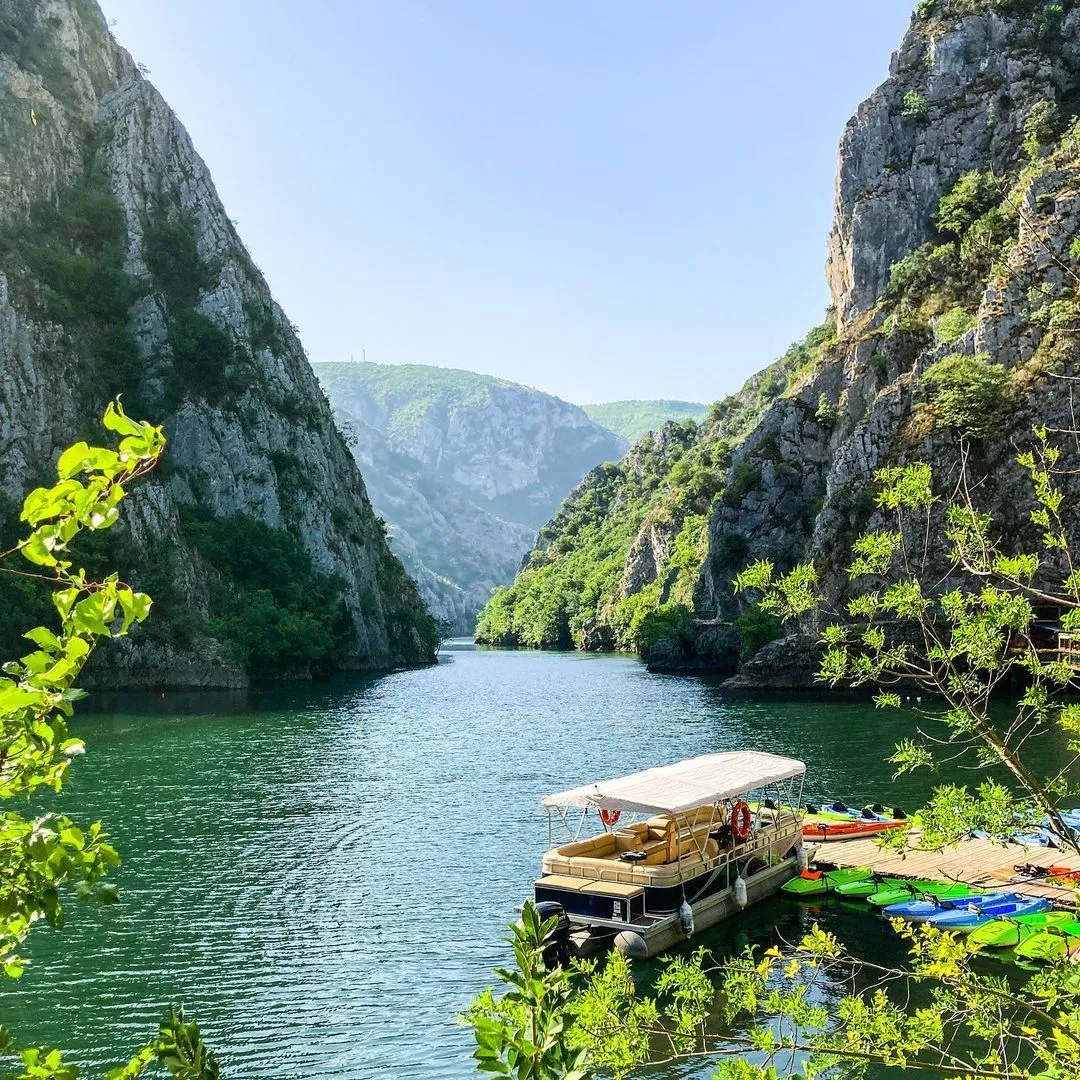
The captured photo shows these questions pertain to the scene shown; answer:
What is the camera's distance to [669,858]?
2839 centimetres

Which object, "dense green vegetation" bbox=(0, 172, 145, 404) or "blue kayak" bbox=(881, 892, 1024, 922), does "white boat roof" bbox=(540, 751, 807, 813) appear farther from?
"dense green vegetation" bbox=(0, 172, 145, 404)

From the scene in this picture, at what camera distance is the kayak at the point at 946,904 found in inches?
1051

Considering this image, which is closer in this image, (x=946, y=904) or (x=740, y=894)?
(x=946, y=904)

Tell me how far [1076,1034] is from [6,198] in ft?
386

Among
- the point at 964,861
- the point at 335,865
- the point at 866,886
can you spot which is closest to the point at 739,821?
the point at 866,886

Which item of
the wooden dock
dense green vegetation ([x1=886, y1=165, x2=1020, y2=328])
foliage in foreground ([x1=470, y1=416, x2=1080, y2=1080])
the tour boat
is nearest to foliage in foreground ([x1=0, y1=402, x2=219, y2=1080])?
foliage in foreground ([x1=470, y1=416, x2=1080, y2=1080])

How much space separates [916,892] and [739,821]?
5.54m

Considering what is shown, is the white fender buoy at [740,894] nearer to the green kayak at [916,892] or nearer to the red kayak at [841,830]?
the green kayak at [916,892]

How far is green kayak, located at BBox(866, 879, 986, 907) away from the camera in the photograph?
2791cm

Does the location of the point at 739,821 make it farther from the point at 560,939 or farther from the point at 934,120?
the point at 934,120

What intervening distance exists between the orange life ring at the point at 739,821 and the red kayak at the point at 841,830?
16.6ft

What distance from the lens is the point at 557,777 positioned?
4941 centimetres

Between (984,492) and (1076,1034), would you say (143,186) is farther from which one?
(1076,1034)

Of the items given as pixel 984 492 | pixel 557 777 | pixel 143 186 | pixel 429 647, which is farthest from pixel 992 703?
pixel 143 186
